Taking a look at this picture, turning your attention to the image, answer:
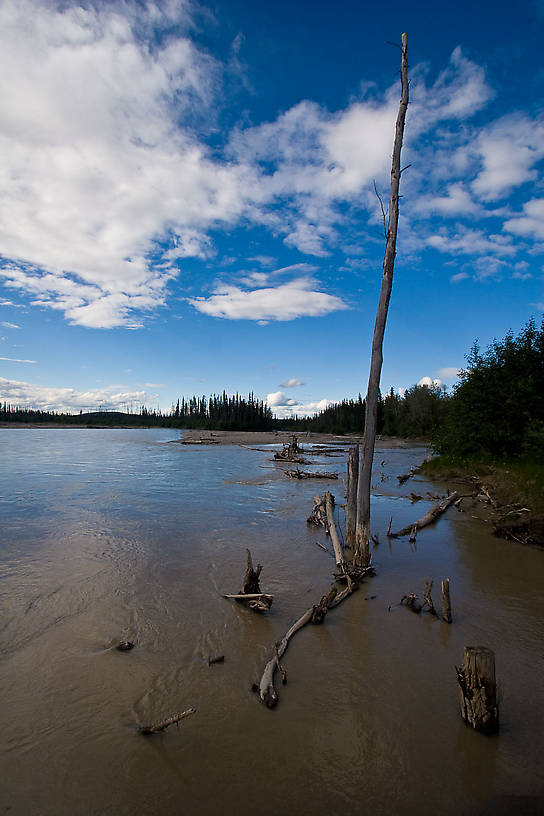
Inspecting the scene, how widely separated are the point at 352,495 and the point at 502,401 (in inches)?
565

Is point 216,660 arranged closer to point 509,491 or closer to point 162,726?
point 162,726

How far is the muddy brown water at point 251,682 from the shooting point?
347 centimetres

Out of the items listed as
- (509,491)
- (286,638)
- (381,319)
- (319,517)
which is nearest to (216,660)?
(286,638)

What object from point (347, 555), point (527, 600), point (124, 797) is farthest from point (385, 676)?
point (347, 555)

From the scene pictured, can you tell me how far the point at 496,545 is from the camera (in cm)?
1075

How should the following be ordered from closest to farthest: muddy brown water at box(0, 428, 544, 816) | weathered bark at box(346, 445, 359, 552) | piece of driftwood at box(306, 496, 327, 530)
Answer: muddy brown water at box(0, 428, 544, 816), weathered bark at box(346, 445, 359, 552), piece of driftwood at box(306, 496, 327, 530)

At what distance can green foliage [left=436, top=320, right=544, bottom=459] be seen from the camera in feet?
60.5

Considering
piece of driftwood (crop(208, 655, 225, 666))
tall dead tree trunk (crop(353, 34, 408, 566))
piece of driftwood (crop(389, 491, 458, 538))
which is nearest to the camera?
piece of driftwood (crop(208, 655, 225, 666))

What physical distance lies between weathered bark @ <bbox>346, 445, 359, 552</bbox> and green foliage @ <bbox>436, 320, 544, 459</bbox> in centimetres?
1051

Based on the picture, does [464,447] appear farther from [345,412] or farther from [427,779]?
[345,412]

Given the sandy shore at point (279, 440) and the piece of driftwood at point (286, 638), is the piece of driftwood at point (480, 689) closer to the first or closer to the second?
the piece of driftwood at point (286, 638)

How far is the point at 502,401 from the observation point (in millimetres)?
19953

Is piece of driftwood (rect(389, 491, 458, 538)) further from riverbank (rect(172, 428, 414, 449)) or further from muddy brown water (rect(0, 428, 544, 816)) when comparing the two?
riverbank (rect(172, 428, 414, 449))

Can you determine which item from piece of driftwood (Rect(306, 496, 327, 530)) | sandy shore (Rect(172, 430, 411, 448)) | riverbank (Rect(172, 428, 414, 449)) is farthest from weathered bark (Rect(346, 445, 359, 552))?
sandy shore (Rect(172, 430, 411, 448))
